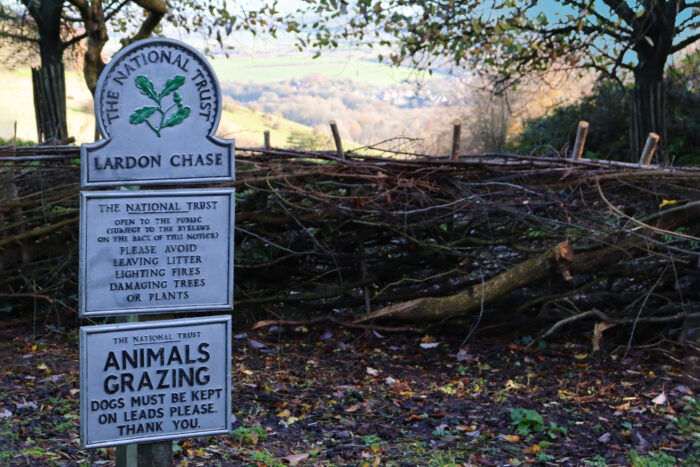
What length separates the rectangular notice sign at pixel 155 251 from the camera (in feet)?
9.91

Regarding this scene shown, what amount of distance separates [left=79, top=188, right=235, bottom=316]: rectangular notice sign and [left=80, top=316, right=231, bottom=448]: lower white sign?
4.2 inches

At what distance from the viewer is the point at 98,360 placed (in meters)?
3.05

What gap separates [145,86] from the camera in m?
3.02

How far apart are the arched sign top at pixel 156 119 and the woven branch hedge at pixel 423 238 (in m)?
3.11

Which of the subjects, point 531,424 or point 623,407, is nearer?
point 531,424

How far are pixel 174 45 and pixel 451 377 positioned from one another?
3593mm

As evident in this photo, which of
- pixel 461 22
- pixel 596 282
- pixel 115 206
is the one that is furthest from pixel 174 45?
pixel 461 22

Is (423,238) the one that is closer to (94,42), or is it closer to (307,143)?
(307,143)

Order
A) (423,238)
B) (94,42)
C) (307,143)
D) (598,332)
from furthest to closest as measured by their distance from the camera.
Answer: (307,143), (94,42), (423,238), (598,332)

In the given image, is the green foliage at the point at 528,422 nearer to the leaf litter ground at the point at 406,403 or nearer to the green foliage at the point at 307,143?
the leaf litter ground at the point at 406,403

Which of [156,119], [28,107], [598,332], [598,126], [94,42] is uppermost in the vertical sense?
[94,42]

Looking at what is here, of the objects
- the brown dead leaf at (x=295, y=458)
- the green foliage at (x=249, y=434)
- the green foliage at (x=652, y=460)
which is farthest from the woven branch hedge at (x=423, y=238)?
the brown dead leaf at (x=295, y=458)

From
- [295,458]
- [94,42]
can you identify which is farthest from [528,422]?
[94,42]

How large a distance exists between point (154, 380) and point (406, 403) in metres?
2.28
